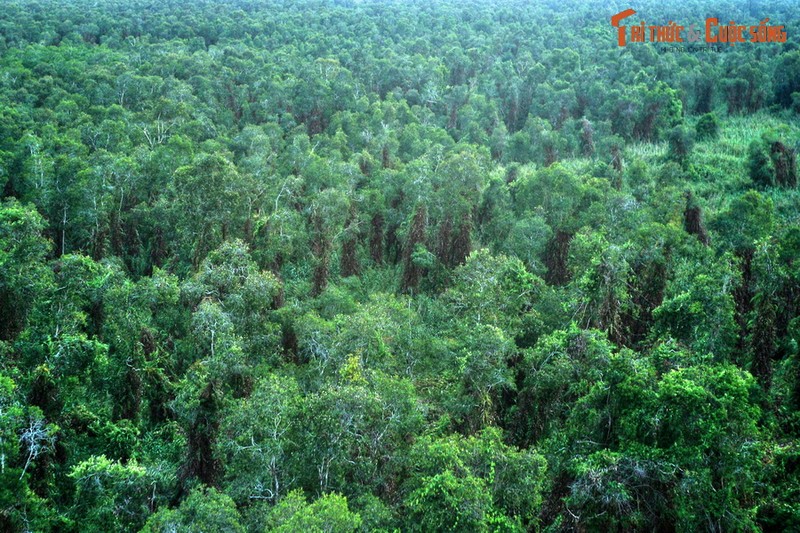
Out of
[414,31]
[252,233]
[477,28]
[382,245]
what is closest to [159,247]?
[252,233]

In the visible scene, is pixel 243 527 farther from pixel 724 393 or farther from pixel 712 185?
pixel 712 185

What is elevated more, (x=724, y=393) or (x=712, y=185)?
(x=724, y=393)

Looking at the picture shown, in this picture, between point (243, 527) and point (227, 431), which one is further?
point (227, 431)

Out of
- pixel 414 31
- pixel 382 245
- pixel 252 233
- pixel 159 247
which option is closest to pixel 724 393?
pixel 252 233

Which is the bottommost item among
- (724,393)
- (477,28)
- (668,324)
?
(668,324)

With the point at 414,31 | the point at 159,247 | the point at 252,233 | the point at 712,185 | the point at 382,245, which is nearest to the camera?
the point at 252,233

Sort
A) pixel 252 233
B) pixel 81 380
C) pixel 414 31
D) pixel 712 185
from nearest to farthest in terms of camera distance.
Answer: pixel 81 380, pixel 252 233, pixel 712 185, pixel 414 31
